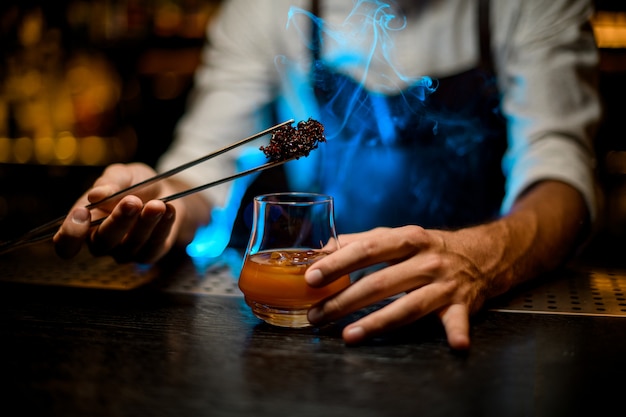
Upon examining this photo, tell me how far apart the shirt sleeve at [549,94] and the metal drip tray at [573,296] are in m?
0.26

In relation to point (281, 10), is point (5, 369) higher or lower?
lower

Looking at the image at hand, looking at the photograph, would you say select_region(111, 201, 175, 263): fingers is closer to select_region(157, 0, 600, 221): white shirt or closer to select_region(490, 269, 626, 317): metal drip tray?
select_region(157, 0, 600, 221): white shirt

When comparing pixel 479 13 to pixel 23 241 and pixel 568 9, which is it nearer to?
pixel 568 9

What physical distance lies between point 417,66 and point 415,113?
0.64 ft

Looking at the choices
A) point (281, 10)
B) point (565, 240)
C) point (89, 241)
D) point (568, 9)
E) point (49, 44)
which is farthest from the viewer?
point (49, 44)

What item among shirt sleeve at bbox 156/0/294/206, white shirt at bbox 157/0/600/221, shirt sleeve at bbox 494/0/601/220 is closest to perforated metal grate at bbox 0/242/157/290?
white shirt at bbox 157/0/600/221

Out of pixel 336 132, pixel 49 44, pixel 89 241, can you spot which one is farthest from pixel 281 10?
pixel 49 44

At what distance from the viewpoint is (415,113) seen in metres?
2.02

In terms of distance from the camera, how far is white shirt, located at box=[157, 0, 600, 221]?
5.98 feet

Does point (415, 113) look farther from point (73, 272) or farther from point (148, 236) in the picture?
point (73, 272)

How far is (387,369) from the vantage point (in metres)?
0.90

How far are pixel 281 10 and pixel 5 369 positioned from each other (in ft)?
5.59

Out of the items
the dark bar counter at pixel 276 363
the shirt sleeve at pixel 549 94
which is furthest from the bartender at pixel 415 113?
the dark bar counter at pixel 276 363

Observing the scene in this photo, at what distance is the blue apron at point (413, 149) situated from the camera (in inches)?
79.7
